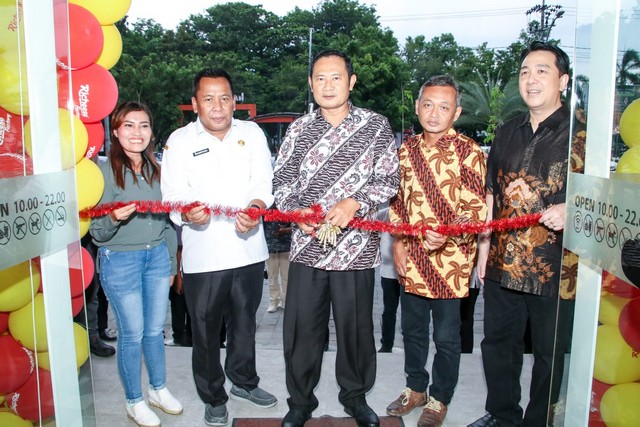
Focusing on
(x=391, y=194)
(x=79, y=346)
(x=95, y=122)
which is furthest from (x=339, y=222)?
(x=95, y=122)

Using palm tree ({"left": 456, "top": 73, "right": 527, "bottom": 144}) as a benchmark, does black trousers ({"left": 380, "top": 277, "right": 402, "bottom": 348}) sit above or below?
below

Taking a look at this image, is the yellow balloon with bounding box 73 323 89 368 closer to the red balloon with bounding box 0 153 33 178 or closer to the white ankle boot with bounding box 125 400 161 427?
the red balloon with bounding box 0 153 33 178

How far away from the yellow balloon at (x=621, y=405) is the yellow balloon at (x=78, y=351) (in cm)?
197

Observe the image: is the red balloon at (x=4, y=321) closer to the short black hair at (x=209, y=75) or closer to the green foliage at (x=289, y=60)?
the short black hair at (x=209, y=75)

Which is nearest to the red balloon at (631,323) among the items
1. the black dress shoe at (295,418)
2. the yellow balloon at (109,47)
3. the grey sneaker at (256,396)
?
the black dress shoe at (295,418)

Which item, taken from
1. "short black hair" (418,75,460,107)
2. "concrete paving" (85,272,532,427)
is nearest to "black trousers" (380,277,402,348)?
"concrete paving" (85,272,532,427)

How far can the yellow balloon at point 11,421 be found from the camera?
202 cm

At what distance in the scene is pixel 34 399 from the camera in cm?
207

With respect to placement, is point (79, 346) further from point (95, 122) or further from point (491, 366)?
point (491, 366)

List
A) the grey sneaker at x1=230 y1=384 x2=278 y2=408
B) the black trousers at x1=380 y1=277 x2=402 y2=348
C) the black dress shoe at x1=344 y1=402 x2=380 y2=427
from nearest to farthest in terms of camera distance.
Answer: the black dress shoe at x1=344 y1=402 x2=380 y2=427
the grey sneaker at x1=230 y1=384 x2=278 y2=408
the black trousers at x1=380 y1=277 x2=402 y2=348

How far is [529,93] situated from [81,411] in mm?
2517

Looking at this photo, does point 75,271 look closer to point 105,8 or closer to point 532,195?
point 105,8

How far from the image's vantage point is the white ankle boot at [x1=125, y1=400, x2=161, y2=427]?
125 inches

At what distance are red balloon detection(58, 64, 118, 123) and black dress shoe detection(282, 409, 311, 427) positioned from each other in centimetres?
200
